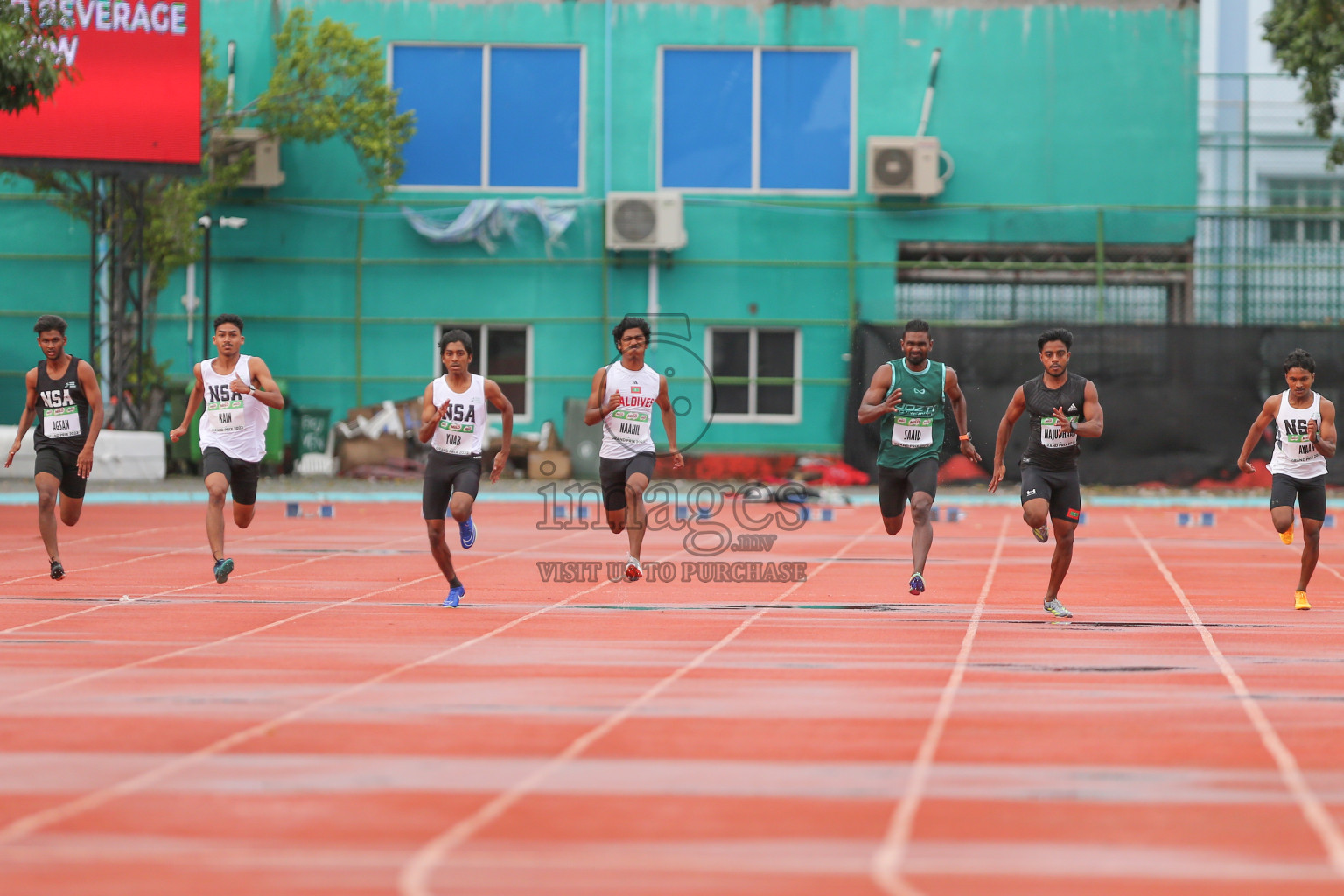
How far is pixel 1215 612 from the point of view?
1212cm

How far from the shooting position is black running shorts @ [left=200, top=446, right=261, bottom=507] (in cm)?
1315

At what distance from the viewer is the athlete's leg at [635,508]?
1333 cm

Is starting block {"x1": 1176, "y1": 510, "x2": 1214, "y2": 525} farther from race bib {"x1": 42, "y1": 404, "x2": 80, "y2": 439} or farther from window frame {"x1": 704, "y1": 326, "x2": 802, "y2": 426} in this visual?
race bib {"x1": 42, "y1": 404, "x2": 80, "y2": 439}

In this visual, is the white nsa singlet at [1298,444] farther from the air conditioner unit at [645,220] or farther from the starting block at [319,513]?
the air conditioner unit at [645,220]

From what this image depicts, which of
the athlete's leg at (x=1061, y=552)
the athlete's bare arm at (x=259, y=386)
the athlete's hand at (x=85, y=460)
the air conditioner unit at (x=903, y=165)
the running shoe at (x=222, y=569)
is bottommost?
the running shoe at (x=222, y=569)

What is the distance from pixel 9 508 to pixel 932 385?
1439 centimetres

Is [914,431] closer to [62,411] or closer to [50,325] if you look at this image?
[62,411]

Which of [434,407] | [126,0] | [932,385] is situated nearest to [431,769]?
Answer: [434,407]

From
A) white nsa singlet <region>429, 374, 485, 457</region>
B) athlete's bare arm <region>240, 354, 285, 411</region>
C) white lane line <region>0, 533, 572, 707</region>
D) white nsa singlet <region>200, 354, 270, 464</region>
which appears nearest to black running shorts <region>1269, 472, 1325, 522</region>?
white nsa singlet <region>429, 374, 485, 457</region>

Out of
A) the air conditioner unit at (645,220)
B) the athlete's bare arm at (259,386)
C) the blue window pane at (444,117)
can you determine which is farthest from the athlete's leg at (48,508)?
the blue window pane at (444,117)

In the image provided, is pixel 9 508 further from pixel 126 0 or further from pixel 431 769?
pixel 431 769

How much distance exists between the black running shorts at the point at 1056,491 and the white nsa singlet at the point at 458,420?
11.9 ft

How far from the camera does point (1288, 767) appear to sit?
658cm

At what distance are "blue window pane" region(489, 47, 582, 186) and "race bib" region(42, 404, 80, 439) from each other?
1760cm
